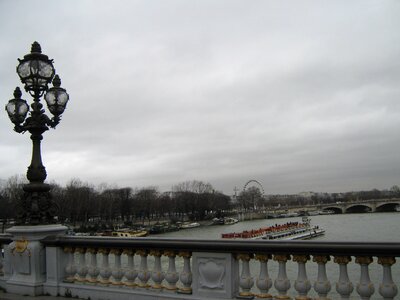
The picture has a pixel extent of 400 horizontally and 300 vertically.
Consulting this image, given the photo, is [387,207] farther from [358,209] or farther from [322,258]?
[322,258]

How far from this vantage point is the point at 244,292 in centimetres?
516

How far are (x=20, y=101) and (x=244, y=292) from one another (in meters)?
5.22

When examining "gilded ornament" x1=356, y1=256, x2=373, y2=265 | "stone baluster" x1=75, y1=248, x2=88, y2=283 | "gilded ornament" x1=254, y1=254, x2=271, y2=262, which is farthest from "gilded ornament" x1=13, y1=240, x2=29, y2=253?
"gilded ornament" x1=356, y1=256, x2=373, y2=265

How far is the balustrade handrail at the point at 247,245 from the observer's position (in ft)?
14.2

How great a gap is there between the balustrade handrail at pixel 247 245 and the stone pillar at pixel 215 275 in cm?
11

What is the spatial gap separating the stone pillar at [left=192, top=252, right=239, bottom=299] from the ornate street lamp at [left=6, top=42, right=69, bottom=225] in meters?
3.24

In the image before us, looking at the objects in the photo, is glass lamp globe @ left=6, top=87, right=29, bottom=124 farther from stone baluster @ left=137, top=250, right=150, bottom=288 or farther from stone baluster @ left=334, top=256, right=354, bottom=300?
stone baluster @ left=334, top=256, right=354, bottom=300

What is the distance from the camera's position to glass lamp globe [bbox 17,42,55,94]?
24.2 ft

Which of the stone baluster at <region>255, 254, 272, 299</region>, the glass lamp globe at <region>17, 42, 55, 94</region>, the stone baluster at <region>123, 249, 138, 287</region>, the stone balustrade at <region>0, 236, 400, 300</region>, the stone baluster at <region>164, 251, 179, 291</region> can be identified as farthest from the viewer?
the glass lamp globe at <region>17, 42, 55, 94</region>

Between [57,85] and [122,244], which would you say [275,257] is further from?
[57,85]

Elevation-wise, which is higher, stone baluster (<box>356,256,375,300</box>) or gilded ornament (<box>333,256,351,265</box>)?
gilded ornament (<box>333,256,351,265</box>)

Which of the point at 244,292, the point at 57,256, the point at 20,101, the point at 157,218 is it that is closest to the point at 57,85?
the point at 20,101

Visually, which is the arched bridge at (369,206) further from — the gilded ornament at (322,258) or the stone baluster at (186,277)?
the gilded ornament at (322,258)

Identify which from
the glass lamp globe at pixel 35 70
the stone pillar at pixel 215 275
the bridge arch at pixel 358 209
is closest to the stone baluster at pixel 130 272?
the stone pillar at pixel 215 275
